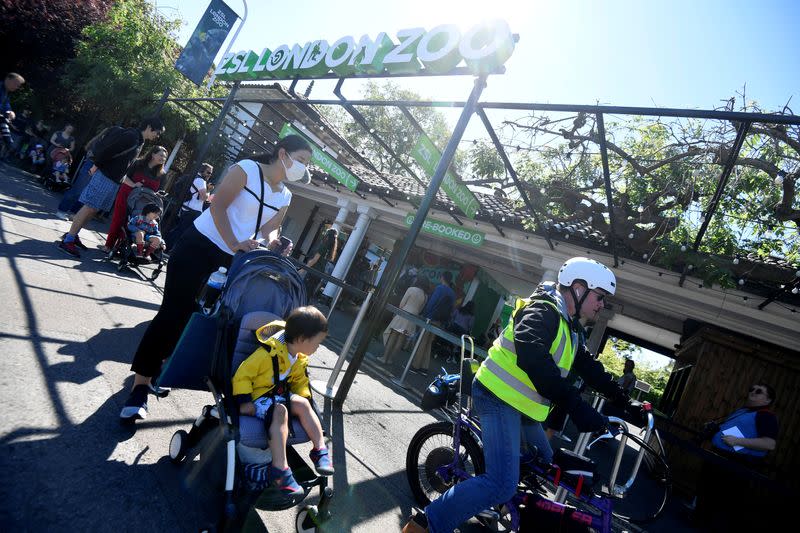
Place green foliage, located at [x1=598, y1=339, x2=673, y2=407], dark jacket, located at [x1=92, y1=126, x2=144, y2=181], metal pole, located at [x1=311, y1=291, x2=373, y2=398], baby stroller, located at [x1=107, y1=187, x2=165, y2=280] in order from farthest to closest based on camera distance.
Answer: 1. green foliage, located at [x1=598, y1=339, x2=673, y2=407]
2. baby stroller, located at [x1=107, y1=187, x2=165, y2=280]
3. dark jacket, located at [x1=92, y1=126, x2=144, y2=181]
4. metal pole, located at [x1=311, y1=291, x2=373, y2=398]

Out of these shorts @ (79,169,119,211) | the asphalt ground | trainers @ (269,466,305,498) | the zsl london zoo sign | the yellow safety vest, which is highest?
the zsl london zoo sign

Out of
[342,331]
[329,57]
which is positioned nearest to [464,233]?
[342,331]

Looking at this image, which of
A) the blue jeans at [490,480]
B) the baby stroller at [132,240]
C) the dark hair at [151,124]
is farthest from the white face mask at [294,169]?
the baby stroller at [132,240]

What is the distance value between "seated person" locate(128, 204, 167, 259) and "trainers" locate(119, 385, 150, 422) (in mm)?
4474

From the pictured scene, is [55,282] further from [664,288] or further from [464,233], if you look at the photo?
[664,288]

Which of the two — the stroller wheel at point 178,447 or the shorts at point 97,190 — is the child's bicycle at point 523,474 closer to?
the stroller wheel at point 178,447

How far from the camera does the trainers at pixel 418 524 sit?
2482 millimetres

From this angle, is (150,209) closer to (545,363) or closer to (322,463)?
(322,463)

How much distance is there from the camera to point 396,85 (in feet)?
114

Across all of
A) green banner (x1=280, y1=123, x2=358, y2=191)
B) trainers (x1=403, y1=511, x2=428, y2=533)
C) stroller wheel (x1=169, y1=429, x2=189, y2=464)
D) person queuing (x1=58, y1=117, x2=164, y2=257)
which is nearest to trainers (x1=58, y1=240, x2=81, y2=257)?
person queuing (x1=58, y1=117, x2=164, y2=257)

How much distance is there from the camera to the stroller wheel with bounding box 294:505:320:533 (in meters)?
2.21

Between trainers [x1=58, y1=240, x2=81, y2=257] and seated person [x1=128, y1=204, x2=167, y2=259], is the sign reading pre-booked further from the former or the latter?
trainers [x1=58, y1=240, x2=81, y2=257]

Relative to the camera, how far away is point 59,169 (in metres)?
11.6

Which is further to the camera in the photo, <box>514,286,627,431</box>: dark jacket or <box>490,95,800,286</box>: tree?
<box>490,95,800,286</box>: tree
